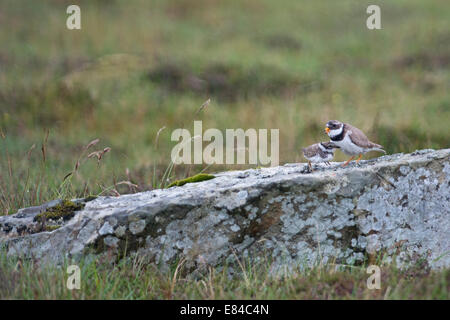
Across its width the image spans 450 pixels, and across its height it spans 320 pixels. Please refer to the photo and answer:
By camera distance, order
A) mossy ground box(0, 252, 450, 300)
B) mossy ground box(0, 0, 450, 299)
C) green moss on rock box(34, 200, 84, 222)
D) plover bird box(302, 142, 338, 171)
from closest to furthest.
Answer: mossy ground box(0, 252, 450, 300) < plover bird box(302, 142, 338, 171) < green moss on rock box(34, 200, 84, 222) < mossy ground box(0, 0, 450, 299)

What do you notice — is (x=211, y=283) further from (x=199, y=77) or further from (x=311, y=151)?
(x=199, y=77)

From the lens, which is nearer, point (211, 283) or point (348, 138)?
point (211, 283)

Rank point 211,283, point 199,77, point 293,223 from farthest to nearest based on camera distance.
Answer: point 199,77
point 293,223
point 211,283

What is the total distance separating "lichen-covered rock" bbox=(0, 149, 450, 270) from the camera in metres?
4.62

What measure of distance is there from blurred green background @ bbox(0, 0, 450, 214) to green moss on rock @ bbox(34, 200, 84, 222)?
3.80 ft

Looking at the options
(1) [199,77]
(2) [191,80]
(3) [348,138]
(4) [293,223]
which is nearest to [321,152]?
(3) [348,138]

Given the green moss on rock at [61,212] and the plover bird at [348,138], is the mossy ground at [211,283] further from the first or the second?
→ the plover bird at [348,138]

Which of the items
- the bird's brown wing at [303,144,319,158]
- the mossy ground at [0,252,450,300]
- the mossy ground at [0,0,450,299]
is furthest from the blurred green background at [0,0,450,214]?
the bird's brown wing at [303,144,319,158]

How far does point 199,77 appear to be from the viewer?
1377cm

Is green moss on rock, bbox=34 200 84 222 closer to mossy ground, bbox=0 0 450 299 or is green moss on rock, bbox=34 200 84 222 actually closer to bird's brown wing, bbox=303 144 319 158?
mossy ground, bbox=0 0 450 299

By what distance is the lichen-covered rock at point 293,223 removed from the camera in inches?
182

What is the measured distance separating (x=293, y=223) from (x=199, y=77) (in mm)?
9641

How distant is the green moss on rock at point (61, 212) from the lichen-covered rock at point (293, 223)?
0.17m

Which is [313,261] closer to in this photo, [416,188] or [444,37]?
[416,188]
